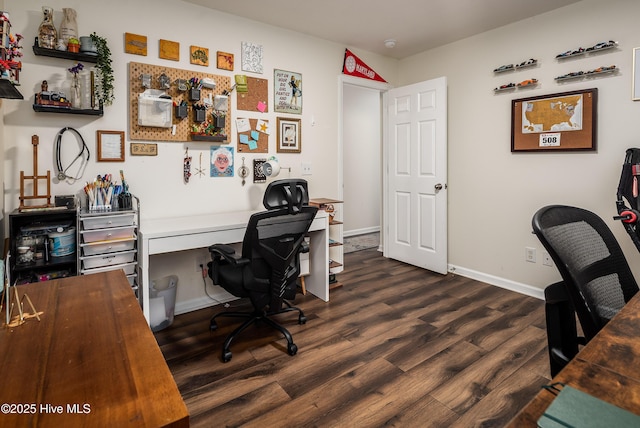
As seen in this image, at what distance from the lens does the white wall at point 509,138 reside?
2.65 metres

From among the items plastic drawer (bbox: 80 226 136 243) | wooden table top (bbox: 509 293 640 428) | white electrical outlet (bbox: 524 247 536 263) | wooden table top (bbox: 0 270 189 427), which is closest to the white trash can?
A: plastic drawer (bbox: 80 226 136 243)

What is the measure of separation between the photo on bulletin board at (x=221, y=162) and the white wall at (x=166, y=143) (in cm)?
6

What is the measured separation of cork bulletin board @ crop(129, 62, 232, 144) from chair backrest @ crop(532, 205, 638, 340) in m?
2.54

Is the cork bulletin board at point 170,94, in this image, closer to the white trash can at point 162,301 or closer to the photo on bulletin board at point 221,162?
the photo on bulletin board at point 221,162

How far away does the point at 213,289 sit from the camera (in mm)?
3031

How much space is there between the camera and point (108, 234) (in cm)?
222

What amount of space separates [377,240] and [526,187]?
2.54 metres

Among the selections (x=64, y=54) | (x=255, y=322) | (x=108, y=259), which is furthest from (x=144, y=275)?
(x=64, y=54)

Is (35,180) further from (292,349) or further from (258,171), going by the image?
(292,349)

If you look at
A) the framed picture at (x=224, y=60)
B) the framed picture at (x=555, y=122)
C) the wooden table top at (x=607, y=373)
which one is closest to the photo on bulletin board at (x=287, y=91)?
the framed picture at (x=224, y=60)

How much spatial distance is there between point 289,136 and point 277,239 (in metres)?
1.57

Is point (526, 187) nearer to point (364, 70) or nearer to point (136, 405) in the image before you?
point (364, 70)

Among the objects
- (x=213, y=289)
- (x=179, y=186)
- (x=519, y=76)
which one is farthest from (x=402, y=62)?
(x=213, y=289)

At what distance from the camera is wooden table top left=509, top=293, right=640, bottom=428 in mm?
562
